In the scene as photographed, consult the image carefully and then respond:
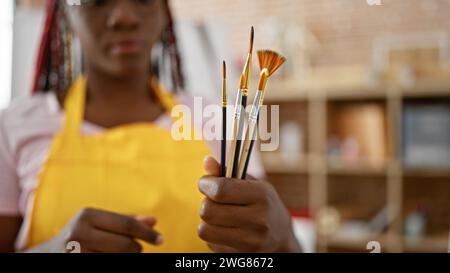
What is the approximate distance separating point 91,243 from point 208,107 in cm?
13

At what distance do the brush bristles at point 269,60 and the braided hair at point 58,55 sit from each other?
0.56 ft

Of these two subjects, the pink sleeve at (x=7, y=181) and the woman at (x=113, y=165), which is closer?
the woman at (x=113, y=165)

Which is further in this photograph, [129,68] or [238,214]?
[129,68]

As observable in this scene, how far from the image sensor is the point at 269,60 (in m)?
0.34

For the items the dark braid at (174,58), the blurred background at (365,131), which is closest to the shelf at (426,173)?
the blurred background at (365,131)

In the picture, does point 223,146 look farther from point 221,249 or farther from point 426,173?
point 426,173

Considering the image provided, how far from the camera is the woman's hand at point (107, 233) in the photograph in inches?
14.7

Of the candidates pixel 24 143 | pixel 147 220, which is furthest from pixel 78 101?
pixel 147 220

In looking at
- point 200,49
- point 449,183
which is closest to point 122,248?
point 200,49

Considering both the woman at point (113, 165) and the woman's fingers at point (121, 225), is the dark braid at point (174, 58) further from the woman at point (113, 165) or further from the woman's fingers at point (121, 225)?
the woman's fingers at point (121, 225)

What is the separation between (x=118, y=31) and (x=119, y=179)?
0.40 ft

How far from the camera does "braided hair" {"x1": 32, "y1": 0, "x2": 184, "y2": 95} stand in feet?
1.71

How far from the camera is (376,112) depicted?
1791 mm
